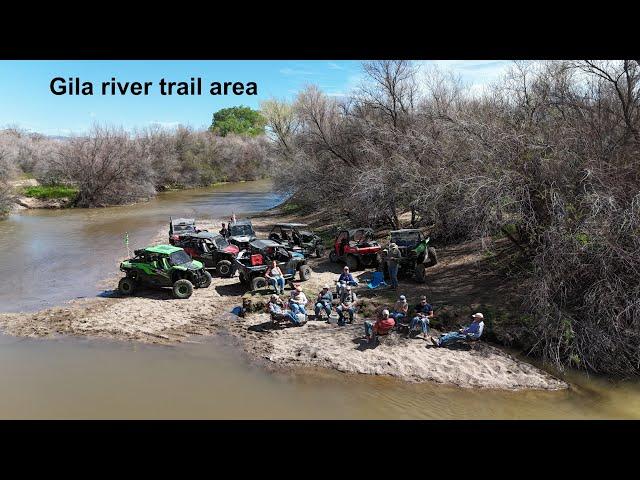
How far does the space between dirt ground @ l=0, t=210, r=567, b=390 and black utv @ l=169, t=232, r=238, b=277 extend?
1.80 ft

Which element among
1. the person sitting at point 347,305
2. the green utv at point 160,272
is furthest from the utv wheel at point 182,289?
the person sitting at point 347,305

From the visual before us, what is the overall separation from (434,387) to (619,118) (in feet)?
28.0

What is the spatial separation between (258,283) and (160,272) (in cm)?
307

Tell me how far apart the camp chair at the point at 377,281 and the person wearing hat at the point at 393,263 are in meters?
0.46

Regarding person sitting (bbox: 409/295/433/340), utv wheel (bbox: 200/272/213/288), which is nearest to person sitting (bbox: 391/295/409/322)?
person sitting (bbox: 409/295/433/340)

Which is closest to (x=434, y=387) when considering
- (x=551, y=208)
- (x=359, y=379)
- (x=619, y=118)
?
(x=359, y=379)

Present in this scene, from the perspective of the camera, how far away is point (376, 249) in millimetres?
17922

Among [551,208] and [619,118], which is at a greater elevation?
[619,118]

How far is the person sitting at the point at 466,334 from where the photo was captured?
1129 cm

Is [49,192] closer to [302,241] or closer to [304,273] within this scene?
[302,241]

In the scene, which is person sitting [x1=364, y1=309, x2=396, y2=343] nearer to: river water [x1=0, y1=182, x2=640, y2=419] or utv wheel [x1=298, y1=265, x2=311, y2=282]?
river water [x1=0, y1=182, x2=640, y2=419]

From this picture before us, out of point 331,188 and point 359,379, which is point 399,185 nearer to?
point 331,188

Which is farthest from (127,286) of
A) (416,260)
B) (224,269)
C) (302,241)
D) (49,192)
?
(49,192)

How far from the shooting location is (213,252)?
59.9ft
